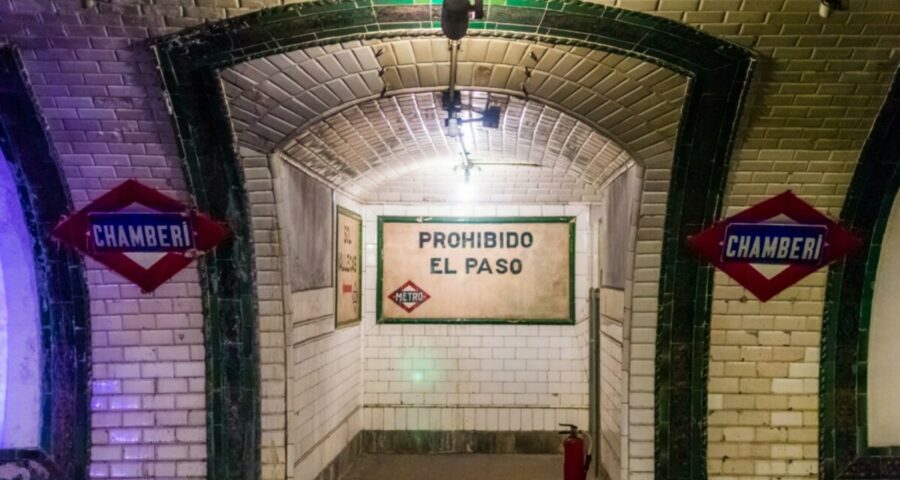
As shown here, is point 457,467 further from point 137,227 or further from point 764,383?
point 137,227

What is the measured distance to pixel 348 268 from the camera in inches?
305

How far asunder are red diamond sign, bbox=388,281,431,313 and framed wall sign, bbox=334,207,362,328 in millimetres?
468

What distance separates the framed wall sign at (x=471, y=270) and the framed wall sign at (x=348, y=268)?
374mm

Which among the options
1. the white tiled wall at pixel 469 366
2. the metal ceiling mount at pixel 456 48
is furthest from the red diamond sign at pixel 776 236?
the white tiled wall at pixel 469 366

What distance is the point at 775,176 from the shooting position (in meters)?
4.99

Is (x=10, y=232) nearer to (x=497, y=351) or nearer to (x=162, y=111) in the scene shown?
(x=162, y=111)

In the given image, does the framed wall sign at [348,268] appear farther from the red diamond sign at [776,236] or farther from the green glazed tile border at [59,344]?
the red diamond sign at [776,236]

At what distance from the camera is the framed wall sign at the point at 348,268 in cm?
728

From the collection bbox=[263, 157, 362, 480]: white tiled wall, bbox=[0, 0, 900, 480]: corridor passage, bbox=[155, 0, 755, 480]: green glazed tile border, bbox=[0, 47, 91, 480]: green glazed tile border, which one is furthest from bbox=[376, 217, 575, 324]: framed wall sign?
bbox=[0, 47, 91, 480]: green glazed tile border

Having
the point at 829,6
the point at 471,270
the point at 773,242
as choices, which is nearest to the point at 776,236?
the point at 773,242

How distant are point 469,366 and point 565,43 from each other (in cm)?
498

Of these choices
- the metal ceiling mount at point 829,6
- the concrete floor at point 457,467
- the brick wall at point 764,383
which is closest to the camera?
the metal ceiling mount at point 829,6

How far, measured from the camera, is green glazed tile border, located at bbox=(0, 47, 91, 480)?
510cm

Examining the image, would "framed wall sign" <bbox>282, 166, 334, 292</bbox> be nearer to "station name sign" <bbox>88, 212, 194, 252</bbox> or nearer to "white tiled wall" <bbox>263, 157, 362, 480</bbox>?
"white tiled wall" <bbox>263, 157, 362, 480</bbox>
